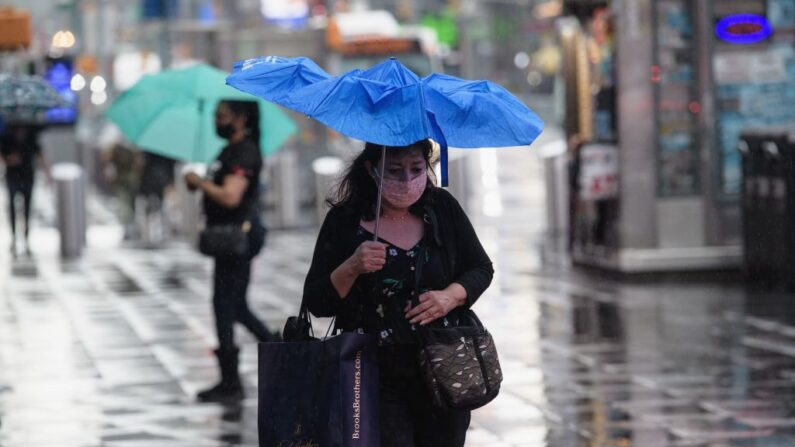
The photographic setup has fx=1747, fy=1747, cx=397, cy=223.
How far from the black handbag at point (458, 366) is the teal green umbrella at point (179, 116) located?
5.46 meters

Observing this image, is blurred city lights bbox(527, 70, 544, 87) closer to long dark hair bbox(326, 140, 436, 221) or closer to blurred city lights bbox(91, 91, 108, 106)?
blurred city lights bbox(91, 91, 108, 106)

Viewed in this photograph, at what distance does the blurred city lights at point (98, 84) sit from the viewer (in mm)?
42125

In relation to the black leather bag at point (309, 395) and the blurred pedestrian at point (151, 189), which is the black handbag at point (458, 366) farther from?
the blurred pedestrian at point (151, 189)

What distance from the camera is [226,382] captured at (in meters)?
10.6

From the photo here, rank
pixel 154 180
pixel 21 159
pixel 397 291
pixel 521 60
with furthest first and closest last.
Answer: pixel 521 60 → pixel 154 180 → pixel 21 159 → pixel 397 291

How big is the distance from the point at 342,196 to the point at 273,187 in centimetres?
2086

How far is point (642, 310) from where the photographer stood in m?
14.8

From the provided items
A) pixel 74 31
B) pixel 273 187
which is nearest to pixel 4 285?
pixel 273 187

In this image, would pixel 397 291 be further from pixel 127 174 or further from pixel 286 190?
pixel 127 174

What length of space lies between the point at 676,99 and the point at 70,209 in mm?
8291

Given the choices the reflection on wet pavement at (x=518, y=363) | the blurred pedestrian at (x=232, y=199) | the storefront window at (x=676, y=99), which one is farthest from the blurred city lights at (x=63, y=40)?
the blurred pedestrian at (x=232, y=199)

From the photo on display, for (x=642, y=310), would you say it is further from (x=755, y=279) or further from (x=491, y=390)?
(x=491, y=390)

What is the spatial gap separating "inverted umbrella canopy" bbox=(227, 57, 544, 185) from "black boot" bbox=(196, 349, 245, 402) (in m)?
5.04

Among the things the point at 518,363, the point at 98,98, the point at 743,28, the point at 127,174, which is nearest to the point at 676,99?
the point at 743,28
